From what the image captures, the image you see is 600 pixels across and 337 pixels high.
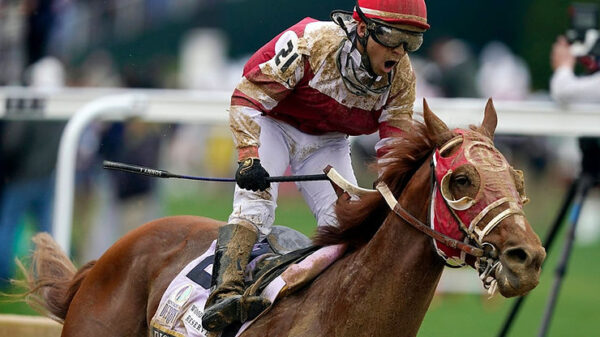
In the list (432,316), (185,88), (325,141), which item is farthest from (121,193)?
(185,88)

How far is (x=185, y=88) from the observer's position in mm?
16766

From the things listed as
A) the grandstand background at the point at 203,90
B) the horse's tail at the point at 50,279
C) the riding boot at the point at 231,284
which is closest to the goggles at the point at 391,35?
the riding boot at the point at 231,284

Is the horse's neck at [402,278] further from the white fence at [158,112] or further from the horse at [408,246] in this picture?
the white fence at [158,112]

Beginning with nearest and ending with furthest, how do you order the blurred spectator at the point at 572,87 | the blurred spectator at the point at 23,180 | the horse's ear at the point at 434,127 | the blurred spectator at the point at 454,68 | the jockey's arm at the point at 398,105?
the horse's ear at the point at 434,127, the jockey's arm at the point at 398,105, the blurred spectator at the point at 572,87, the blurred spectator at the point at 23,180, the blurred spectator at the point at 454,68

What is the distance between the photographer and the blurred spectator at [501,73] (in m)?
15.2

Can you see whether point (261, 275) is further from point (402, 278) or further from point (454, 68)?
point (454, 68)

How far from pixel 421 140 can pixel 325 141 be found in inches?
33.5

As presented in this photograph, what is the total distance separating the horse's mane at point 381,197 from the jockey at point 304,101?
150 millimetres

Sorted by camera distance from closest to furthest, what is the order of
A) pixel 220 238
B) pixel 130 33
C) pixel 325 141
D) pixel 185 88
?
pixel 220 238 < pixel 325 141 < pixel 185 88 < pixel 130 33

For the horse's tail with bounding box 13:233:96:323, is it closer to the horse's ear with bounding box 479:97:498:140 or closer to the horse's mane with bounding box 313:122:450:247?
the horse's mane with bounding box 313:122:450:247

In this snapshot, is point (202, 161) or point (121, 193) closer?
point (121, 193)

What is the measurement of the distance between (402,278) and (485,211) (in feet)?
1.63

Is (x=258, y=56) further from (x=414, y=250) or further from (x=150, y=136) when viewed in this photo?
(x=150, y=136)

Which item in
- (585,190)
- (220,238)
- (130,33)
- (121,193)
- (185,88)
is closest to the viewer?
(220,238)
